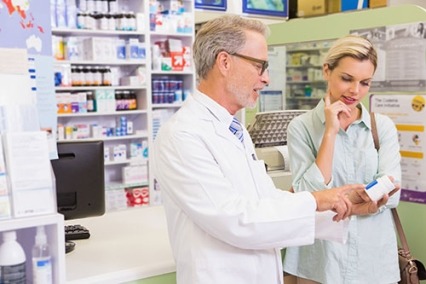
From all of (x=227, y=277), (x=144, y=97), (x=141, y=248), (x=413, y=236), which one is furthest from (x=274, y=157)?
(x=144, y=97)

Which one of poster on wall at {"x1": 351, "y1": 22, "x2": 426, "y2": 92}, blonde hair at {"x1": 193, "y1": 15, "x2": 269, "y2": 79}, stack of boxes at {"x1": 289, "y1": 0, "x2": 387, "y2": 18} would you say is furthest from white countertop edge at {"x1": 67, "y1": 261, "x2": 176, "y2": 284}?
stack of boxes at {"x1": 289, "y1": 0, "x2": 387, "y2": 18}

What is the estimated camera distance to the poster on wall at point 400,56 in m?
2.84

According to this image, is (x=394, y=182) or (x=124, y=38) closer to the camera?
(x=394, y=182)

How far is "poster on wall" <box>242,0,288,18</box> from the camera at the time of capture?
552 cm

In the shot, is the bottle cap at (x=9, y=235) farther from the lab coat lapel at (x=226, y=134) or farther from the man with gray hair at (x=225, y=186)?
the lab coat lapel at (x=226, y=134)

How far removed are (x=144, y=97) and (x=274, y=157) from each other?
323cm

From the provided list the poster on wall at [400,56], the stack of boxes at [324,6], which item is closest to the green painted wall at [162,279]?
the poster on wall at [400,56]

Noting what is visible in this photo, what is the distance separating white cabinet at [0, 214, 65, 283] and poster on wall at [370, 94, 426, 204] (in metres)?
2.01

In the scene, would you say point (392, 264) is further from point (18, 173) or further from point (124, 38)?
point (124, 38)

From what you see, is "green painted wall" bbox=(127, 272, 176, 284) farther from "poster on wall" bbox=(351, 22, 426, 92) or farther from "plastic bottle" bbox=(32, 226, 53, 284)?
"poster on wall" bbox=(351, 22, 426, 92)

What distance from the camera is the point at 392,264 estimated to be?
2.19 meters

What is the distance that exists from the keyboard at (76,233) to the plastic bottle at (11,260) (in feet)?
2.93

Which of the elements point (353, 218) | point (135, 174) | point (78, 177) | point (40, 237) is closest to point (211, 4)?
point (135, 174)

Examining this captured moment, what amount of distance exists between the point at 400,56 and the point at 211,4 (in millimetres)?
2743
